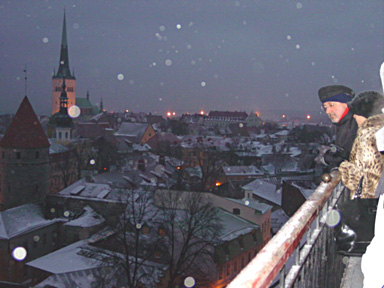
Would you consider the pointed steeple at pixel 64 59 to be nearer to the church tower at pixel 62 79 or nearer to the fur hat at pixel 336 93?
the church tower at pixel 62 79

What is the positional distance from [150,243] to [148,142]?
5136cm

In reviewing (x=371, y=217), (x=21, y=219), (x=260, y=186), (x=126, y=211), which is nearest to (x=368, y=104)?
(x=371, y=217)

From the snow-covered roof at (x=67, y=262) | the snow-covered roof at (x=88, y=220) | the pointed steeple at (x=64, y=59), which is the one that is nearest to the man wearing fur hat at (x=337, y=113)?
the snow-covered roof at (x=67, y=262)

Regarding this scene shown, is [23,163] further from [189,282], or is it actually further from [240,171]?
[240,171]

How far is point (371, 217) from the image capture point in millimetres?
2277

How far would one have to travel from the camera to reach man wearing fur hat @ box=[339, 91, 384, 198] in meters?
2.66

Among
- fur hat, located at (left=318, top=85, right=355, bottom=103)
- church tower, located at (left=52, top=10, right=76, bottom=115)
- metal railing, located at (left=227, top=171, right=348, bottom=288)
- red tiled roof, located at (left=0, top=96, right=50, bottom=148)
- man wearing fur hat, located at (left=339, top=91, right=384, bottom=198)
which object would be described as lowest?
red tiled roof, located at (left=0, top=96, right=50, bottom=148)

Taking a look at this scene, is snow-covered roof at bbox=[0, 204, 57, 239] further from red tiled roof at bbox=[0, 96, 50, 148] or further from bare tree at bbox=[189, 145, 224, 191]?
bare tree at bbox=[189, 145, 224, 191]

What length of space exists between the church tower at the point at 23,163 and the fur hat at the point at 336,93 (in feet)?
104

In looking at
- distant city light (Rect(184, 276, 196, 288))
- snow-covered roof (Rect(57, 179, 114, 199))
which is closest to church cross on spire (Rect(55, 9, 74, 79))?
snow-covered roof (Rect(57, 179, 114, 199))

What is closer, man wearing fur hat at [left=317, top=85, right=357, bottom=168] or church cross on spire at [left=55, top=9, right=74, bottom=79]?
man wearing fur hat at [left=317, top=85, right=357, bottom=168]

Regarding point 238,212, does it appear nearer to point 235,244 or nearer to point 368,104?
point 235,244

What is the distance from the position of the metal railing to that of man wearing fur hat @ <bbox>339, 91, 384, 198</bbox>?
0.57 feet

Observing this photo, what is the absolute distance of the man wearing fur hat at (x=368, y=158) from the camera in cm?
266
